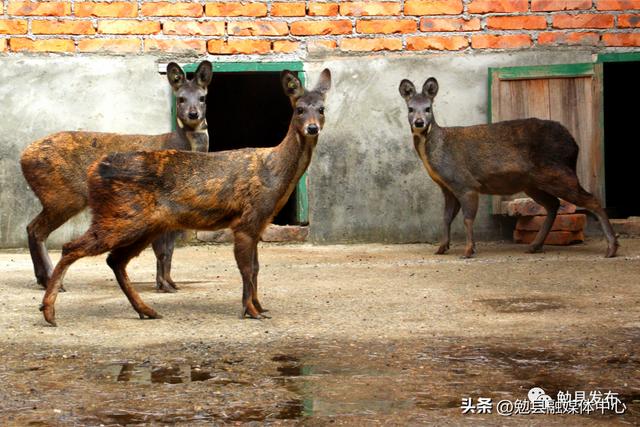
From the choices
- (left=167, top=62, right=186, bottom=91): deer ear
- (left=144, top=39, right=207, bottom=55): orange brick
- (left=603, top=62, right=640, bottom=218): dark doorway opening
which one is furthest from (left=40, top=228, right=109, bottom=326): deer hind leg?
(left=603, top=62, right=640, bottom=218): dark doorway opening

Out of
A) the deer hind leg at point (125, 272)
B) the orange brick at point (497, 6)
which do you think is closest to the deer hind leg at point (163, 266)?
the deer hind leg at point (125, 272)

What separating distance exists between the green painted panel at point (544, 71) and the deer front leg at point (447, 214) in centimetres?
156

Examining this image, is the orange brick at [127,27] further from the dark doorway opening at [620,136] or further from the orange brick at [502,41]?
the dark doorway opening at [620,136]

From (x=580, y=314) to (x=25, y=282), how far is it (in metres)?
4.89

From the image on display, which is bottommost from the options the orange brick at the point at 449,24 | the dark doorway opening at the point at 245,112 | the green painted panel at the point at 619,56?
the dark doorway opening at the point at 245,112

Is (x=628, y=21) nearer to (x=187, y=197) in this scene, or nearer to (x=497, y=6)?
(x=497, y=6)

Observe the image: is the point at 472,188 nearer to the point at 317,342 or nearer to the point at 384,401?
the point at 317,342

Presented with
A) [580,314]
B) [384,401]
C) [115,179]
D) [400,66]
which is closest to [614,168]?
[400,66]

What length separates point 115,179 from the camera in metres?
7.47

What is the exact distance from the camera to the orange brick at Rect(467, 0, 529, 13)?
41.4ft

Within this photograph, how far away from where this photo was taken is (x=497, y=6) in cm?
1264

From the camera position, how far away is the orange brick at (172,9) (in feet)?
41.1

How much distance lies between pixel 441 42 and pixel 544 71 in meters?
1.22

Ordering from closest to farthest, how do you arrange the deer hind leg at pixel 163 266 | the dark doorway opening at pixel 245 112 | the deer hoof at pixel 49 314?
1. the deer hoof at pixel 49 314
2. the deer hind leg at pixel 163 266
3. the dark doorway opening at pixel 245 112
